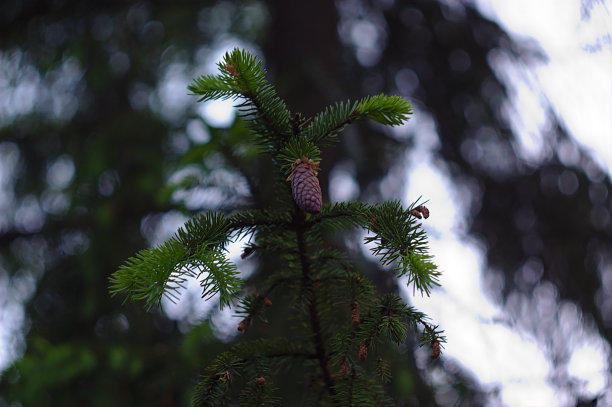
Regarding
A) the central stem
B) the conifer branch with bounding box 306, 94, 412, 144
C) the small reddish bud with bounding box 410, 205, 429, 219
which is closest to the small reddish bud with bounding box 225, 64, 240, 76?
the conifer branch with bounding box 306, 94, 412, 144

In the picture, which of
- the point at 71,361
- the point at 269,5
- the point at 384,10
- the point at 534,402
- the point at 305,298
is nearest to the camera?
Result: the point at 305,298

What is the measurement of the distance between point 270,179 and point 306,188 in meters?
1.11

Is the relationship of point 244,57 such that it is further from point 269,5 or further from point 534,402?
point 269,5

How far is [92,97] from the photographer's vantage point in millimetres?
3627

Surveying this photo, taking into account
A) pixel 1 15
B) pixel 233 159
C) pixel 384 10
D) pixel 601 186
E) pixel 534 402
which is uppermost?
pixel 384 10

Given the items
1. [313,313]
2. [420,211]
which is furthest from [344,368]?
[420,211]

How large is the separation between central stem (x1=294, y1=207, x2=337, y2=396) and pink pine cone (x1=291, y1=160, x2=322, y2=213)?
0.13 m

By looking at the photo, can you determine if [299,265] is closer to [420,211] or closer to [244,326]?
[244,326]

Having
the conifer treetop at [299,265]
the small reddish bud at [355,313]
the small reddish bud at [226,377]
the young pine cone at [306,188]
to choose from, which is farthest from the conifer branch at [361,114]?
the small reddish bud at [226,377]

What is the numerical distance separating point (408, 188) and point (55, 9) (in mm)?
2293

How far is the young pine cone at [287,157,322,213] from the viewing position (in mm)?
779

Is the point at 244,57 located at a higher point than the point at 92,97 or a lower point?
lower

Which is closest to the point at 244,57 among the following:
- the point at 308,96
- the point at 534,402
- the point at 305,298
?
the point at 305,298

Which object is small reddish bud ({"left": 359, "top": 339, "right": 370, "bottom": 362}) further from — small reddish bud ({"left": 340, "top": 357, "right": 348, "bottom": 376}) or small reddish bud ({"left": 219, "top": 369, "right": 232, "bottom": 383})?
small reddish bud ({"left": 219, "top": 369, "right": 232, "bottom": 383})
